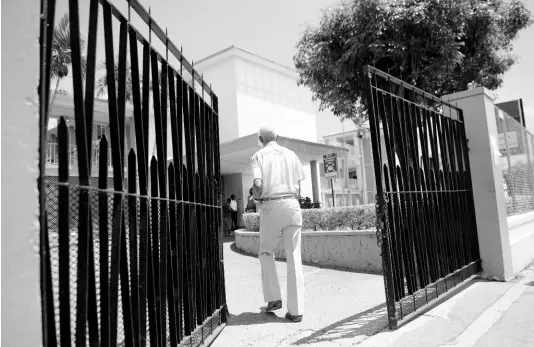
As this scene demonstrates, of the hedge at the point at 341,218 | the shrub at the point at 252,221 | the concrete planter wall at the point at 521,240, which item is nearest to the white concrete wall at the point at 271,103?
the shrub at the point at 252,221

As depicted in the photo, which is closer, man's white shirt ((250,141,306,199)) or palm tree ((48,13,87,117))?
palm tree ((48,13,87,117))

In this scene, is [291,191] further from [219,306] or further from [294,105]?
[294,105]

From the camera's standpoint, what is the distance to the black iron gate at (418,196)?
161 inches

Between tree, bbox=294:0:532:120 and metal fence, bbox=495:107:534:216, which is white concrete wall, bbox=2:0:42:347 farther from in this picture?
tree, bbox=294:0:532:120

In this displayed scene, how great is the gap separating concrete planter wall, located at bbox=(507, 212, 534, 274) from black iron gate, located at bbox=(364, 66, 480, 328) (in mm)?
986

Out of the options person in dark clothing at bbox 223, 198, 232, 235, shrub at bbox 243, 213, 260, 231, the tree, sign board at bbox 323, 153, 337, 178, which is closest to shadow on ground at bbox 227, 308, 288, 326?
shrub at bbox 243, 213, 260, 231

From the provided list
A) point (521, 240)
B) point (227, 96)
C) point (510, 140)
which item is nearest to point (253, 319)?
point (521, 240)

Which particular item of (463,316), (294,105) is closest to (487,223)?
(463,316)

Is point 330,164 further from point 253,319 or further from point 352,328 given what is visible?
point 352,328

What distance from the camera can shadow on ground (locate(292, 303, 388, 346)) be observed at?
3.79 m

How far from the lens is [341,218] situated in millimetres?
8703

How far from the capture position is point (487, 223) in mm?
6203

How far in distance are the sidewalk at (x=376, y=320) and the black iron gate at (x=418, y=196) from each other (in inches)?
9.0

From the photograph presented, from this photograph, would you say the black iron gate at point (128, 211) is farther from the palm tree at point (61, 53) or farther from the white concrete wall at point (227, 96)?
the white concrete wall at point (227, 96)
